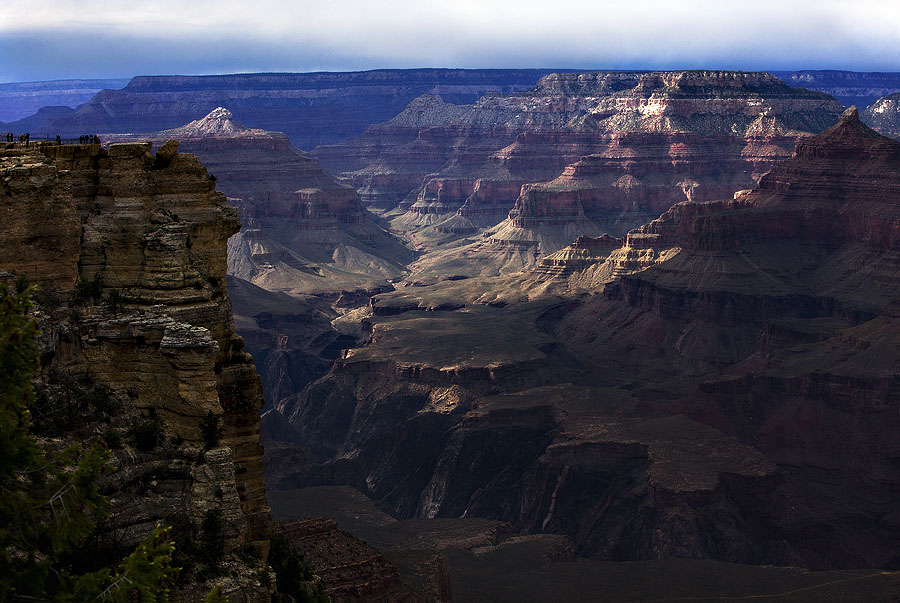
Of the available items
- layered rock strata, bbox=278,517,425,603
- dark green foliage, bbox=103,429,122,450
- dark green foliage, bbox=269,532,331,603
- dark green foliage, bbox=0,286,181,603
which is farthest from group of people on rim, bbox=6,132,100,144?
layered rock strata, bbox=278,517,425,603

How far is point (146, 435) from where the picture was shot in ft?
109

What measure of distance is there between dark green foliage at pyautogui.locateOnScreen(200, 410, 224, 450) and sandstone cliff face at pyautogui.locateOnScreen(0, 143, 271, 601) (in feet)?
0.70

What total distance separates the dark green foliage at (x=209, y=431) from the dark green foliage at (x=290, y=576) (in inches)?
220

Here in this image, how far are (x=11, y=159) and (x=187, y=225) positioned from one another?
5154 mm

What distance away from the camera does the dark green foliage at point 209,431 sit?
110 ft

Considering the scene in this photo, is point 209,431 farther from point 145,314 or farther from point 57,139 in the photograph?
point 57,139

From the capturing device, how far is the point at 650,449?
121750 mm

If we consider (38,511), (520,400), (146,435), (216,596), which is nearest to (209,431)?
(146,435)

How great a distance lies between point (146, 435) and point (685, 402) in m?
115

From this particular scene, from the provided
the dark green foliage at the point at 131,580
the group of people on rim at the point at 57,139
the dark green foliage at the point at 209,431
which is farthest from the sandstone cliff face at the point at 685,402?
the dark green foliage at the point at 131,580

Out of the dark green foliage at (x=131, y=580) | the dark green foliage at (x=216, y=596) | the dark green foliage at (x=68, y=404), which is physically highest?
the dark green foliage at (x=68, y=404)

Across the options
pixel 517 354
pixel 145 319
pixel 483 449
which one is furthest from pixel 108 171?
pixel 517 354

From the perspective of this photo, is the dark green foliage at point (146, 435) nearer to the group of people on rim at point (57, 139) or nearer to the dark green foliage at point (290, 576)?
the dark green foliage at point (290, 576)

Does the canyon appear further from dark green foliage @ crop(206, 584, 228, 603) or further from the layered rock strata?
dark green foliage @ crop(206, 584, 228, 603)
